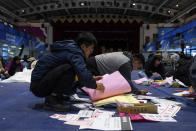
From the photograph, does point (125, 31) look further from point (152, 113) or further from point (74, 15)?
point (152, 113)

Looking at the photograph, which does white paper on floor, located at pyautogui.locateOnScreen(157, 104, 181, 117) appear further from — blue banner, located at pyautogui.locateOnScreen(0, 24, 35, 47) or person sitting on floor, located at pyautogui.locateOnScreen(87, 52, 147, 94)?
blue banner, located at pyautogui.locateOnScreen(0, 24, 35, 47)

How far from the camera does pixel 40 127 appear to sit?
0.97 metres

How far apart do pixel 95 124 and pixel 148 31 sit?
13.0 metres

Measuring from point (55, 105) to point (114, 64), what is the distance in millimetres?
850

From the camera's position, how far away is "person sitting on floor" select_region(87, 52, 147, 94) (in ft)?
6.23

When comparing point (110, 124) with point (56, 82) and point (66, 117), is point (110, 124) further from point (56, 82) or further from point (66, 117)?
point (56, 82)

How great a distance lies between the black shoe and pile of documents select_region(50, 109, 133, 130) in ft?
0.31

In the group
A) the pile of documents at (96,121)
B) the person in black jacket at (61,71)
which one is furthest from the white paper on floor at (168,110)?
the person in black jacket at (61,71)

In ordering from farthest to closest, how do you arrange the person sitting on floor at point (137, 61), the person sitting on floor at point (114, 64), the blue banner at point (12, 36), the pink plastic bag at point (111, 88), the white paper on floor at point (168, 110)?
the blue banner at point (12, 36) < the person sitting on floor at point (137, 61) < the person sitting on floor at point (114, 64) < the pink plastic bag at point (111, 88) < the white paper on floor at point (168, 110)

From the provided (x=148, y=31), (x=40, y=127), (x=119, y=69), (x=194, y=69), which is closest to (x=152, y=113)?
(x=194, y=69)

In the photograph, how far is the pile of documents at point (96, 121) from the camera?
3.08 ft

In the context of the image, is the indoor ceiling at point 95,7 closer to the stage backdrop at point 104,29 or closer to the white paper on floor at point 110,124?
the stage backdrop at point 104,29

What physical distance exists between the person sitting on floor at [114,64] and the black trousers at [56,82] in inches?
27.9

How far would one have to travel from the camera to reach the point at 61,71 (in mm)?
1267
